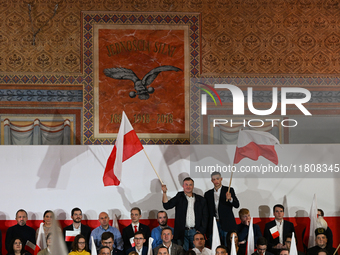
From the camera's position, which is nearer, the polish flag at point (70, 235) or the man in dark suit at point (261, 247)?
the man in dark suit at point (261, 247)

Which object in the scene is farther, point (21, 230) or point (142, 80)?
point (142, 80)

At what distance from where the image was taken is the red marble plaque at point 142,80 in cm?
821

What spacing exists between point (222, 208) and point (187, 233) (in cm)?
66

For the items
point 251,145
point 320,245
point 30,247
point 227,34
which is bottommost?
point 30,247

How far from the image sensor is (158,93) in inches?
328

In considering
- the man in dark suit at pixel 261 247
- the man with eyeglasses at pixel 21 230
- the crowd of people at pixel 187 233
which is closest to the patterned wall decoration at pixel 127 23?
the man with eyeglasses at pixel 21 230

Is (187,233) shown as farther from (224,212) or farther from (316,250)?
(316,250)

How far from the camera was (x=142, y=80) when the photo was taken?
328 inches

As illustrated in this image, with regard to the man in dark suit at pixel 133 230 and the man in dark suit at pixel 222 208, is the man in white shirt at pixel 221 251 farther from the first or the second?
the man in dark suit at pixel 133 230

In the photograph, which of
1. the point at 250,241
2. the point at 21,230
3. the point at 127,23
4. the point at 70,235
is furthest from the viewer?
the point at 127,23

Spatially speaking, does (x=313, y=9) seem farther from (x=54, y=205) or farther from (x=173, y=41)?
(x=54, y=205)

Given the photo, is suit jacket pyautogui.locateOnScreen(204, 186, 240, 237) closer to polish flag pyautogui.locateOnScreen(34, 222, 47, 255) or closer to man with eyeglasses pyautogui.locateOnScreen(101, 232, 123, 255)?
man with eyeglasses pyautogui.locateOnScreen(101, 232, 123, 255)

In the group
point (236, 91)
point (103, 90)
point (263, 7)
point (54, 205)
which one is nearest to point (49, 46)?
point (103, 90)

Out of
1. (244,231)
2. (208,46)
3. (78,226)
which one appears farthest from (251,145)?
(78,226)
